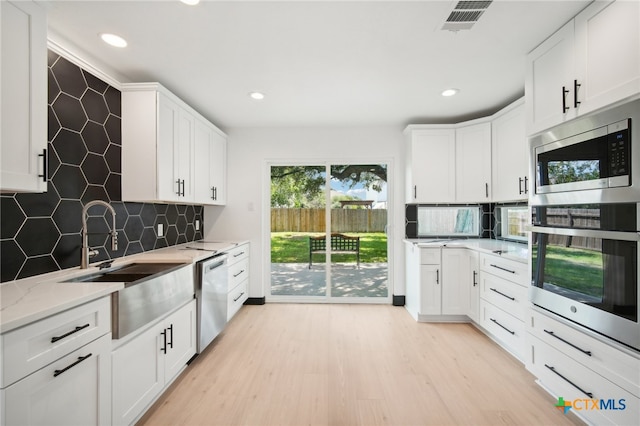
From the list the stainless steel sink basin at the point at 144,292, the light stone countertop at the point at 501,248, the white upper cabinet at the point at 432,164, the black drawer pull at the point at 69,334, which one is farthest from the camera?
the white upper cabinet at the point at 432,164

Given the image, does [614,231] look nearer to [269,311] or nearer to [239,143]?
[269,311]

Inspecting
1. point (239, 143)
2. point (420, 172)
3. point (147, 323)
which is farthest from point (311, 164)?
point (147, 323)

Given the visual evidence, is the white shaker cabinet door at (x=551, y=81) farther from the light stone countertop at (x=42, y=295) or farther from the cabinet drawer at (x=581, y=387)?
the light stone countertop at (x=42, y=295)

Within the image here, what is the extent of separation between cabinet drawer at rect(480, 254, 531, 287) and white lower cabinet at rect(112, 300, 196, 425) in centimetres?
262

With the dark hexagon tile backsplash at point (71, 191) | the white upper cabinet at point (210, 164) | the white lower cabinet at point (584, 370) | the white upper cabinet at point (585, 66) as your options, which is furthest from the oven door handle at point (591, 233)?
the dark hexagon tile backsplash at point (71, 191)

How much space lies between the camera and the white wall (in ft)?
13.0

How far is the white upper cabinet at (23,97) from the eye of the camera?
129 cm

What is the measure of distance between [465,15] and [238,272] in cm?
321

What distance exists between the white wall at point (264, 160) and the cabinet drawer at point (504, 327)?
1269 millimetres

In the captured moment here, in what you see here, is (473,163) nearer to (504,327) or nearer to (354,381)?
(504,327)

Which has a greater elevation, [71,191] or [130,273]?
[71,191]

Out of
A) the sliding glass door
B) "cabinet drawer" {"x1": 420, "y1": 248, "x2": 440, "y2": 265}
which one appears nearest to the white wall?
the sliding glass door

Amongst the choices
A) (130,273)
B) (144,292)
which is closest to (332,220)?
(130,273)

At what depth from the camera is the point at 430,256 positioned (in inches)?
129
